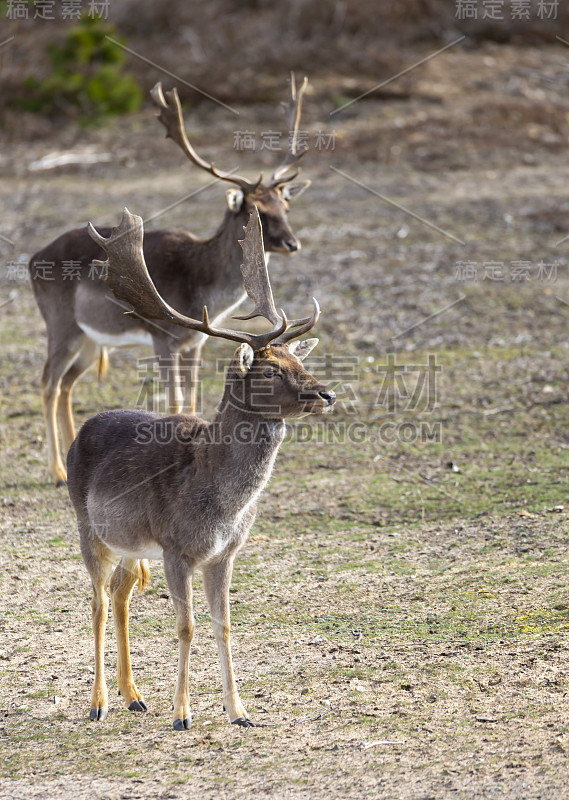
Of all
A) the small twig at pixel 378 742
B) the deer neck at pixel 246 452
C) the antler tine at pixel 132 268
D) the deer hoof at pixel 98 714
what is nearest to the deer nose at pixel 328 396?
the deer neck at pixel 246 452

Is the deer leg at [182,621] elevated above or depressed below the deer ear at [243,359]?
below

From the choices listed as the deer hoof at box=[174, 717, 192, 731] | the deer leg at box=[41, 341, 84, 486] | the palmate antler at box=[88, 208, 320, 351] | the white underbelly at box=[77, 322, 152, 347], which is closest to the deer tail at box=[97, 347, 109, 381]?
the deer leg at box=[41, 341, 84, 486]

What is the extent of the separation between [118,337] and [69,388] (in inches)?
28.8

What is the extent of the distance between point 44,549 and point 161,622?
152cm

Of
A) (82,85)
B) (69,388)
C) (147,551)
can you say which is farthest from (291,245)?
(82,85)

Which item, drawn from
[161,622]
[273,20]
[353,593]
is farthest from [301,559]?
[273,20]

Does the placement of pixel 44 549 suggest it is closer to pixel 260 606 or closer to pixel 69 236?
pixel 260 606

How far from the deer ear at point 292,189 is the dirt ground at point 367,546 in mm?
2068

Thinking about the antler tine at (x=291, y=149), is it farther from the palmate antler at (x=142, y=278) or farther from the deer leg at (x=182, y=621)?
the deer leg at (x=182, y=621)

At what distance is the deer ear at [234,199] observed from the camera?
9203 mm

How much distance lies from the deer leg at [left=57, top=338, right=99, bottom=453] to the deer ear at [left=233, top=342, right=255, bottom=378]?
13.1 feet

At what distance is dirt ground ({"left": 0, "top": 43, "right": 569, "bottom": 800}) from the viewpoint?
17.3 ft

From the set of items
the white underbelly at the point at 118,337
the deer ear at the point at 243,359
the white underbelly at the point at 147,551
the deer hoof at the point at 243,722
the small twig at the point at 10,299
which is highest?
the deer ear at the point at 243,359

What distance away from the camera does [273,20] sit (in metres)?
26.2
